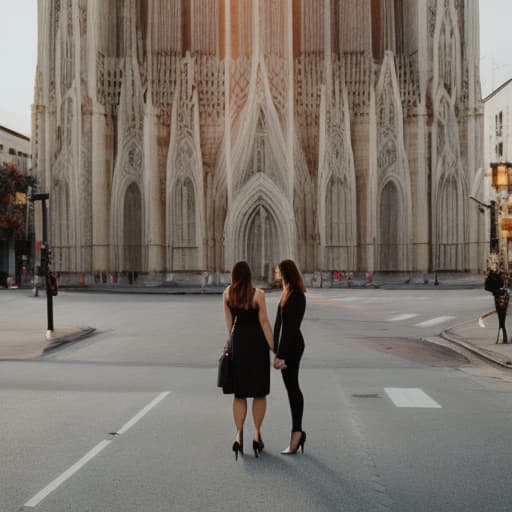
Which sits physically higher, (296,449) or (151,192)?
(151,192)

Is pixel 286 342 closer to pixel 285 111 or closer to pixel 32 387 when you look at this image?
pixel 32 387

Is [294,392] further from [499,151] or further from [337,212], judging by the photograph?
[499,151]

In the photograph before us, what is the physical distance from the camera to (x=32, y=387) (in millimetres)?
11609

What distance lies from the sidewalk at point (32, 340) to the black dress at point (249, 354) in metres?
9.85

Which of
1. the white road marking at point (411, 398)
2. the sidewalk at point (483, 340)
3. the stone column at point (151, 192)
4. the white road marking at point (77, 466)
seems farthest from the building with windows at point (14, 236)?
the white road marking at point (77, 466)

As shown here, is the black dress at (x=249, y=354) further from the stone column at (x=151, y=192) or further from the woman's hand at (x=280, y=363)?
the stone column at (x=151, y=192)

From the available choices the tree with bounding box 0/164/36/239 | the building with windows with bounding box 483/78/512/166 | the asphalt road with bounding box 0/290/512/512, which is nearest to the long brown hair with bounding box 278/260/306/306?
the asphalt road with bounding box 0/290/512/512

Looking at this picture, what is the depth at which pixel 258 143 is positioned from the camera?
5562 cm

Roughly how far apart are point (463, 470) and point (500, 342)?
38.5 feet

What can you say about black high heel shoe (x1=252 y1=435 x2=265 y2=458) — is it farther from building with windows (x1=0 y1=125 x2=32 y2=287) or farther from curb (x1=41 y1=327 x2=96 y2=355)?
building with windows (x1=0 y1=125 x2=32 y2=287)

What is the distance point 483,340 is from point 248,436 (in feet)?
38.2

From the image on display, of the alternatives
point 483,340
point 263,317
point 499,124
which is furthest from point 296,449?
point 499,124

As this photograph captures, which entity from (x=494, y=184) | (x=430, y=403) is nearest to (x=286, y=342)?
(x=430, y=403)

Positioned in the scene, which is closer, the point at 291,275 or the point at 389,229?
the point at 291,275
